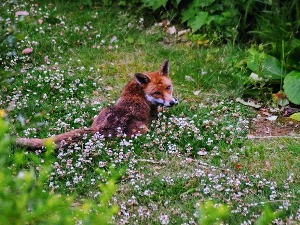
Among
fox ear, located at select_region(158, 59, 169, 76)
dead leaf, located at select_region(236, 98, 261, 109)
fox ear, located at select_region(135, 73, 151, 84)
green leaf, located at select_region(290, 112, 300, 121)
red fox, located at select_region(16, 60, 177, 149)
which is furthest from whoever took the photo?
dead leaf, located at select_region(236, 98, 261, 109)

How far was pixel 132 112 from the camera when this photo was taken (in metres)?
6.47

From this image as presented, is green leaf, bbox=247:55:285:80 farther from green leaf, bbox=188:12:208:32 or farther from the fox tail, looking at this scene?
the fox tail

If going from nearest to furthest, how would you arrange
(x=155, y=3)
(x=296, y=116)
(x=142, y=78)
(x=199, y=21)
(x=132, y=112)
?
(x=132, y=112), (x=142, y=78), (x=296, y=116), (x=199, y=21), (x=155, y=3)

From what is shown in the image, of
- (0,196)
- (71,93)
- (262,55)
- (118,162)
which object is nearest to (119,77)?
(71,93)

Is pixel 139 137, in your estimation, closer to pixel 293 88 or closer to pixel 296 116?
pixel 296 116

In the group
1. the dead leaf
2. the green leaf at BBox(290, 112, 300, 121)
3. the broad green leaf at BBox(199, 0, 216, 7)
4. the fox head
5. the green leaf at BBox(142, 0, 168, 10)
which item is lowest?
the dead leaf

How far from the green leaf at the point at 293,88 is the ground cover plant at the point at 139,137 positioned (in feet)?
1.78

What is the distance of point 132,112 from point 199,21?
361 cm

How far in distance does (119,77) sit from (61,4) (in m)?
3.60

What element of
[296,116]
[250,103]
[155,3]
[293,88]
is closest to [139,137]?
[250,103]

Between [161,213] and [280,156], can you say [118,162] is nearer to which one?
[161,213]

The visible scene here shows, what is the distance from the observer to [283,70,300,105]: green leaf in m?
7.36

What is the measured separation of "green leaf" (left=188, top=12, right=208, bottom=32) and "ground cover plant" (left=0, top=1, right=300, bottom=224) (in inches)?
9.1

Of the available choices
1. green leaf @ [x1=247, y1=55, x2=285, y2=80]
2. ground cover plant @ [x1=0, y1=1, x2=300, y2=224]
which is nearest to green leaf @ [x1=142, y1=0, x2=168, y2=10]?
ground cover plant @ [x1=0, y1=1, x2=300, y2=224]
